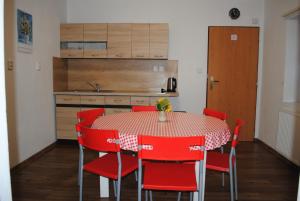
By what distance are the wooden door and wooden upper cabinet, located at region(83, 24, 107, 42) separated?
1932mm

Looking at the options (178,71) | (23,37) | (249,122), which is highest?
(23,37)

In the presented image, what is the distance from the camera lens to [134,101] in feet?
14.3

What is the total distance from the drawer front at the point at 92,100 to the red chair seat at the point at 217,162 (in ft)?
7.79

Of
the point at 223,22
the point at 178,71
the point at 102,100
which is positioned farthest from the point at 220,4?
the point at 102,100

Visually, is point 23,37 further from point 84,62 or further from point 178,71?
point 178,71

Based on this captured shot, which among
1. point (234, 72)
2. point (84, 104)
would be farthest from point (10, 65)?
point (234, 72)

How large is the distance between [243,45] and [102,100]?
2734mm

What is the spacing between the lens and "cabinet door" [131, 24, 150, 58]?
4477 mm

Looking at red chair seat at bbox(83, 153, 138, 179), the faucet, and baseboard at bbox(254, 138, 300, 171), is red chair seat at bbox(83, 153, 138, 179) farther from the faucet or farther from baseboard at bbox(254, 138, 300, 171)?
the faucet

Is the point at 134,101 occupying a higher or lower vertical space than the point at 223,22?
lower

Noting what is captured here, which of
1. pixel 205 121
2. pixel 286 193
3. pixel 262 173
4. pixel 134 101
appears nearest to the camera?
pixel 205 121

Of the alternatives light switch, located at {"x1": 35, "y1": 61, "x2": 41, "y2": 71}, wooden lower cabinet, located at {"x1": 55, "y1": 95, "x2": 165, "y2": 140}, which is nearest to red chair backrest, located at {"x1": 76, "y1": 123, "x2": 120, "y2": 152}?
light switch, located at {"x1": 35, "y1": 61, "x2": 41, "y2": 71}

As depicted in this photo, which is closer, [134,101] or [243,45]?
[134,101]

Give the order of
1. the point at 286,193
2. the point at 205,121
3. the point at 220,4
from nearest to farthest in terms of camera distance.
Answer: the point at 205,121, the point at 286,193, the point at 220,4
